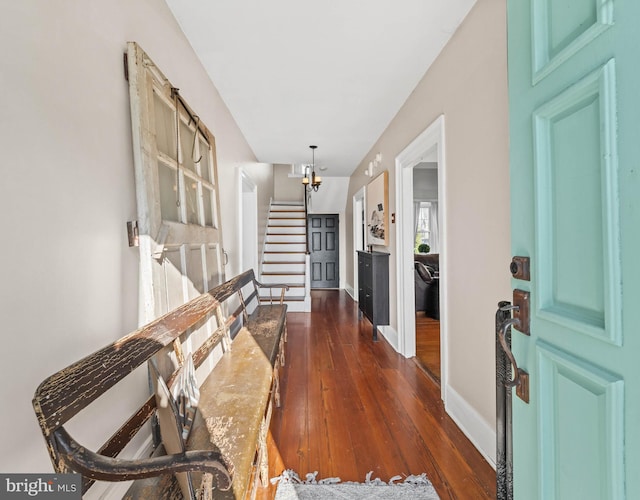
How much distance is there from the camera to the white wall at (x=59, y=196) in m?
0.77

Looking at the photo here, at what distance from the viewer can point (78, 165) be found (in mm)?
997

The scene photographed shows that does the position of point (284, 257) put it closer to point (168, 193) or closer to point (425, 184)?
point (425, 184)

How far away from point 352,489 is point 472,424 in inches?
32.9

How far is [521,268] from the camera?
86 centimetres

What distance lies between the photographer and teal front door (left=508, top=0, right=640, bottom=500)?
0.57 m

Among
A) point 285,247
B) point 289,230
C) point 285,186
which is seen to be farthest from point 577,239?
point 285,186

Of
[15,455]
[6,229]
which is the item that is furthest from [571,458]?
[6,229]

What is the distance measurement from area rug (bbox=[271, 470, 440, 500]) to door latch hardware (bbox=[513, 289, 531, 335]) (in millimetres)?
1079

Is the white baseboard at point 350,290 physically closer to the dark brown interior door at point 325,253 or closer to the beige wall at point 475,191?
the dark brown interior door at point 325,253

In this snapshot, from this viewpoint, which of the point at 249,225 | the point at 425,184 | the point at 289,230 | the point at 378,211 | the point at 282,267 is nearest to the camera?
the point at 378,211

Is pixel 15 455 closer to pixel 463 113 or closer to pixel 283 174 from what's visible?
pixel 463 113

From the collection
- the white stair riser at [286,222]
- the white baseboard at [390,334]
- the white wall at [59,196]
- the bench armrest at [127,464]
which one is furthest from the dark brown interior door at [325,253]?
the bench armrest at [127,464]

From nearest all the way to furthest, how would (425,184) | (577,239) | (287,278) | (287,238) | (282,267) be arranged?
(577,239) → (287,278) → (282,267) → (287,238) → (425,184)

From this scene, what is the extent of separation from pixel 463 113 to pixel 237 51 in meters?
1.57
